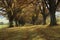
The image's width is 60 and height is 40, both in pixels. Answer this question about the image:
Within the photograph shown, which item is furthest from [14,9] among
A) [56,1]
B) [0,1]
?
[56,1]

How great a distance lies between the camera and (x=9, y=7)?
2936 centimetres

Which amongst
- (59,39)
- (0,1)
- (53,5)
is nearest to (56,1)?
(53,5)

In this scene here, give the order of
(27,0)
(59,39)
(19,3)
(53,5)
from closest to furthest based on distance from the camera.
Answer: (59,39), (53,5), (27,0), (19,3)

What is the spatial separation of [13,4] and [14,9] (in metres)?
0.94

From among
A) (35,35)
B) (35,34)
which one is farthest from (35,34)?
(35,35)

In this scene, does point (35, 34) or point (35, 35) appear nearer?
point (35, 35)

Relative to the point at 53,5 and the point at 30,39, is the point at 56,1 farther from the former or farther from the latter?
the point at 30,39

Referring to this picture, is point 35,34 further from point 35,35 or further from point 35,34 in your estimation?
point 35,35

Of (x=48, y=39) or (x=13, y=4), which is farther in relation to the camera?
(x=13, y=4)

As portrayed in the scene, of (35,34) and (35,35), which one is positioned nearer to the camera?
(35,35)

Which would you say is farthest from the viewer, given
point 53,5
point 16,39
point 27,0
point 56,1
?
point 27,0

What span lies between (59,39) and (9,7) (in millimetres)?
17789

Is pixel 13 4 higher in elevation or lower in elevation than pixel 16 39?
higher

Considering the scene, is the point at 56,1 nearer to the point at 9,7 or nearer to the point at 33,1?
the point at 33,1
